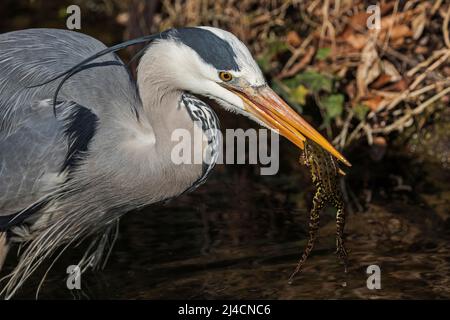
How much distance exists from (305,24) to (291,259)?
99.0 inches

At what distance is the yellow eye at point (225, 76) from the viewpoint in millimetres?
3928

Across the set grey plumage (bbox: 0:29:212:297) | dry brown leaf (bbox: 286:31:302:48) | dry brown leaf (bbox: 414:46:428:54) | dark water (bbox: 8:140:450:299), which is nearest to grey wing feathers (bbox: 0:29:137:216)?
grey plumage (bbox: 0:29:212:297)

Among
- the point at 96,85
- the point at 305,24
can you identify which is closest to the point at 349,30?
the point at 305,24

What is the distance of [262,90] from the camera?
395 centimetres

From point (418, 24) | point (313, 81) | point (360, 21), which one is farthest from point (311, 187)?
point (418, 24)

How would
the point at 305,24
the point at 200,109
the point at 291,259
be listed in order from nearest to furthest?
the point at 200,109 < the point at 291,259 < the point at 305,24

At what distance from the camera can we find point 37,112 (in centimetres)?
439

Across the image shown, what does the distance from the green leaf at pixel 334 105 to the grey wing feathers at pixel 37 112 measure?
2132mm

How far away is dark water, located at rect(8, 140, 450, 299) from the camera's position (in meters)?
4.59

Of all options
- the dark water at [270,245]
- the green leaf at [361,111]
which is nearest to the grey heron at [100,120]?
the dark water at [270,245]

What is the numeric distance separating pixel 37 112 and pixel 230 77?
98 cm

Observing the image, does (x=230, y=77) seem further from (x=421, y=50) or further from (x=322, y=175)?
(x=421, y=50)

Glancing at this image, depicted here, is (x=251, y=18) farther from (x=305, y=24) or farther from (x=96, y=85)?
(x=96, y=85)

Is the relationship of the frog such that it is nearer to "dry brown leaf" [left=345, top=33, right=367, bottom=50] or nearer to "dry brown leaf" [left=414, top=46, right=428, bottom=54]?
"dry brown leaf" [left=345, top=33, right=367, bottom=50]
